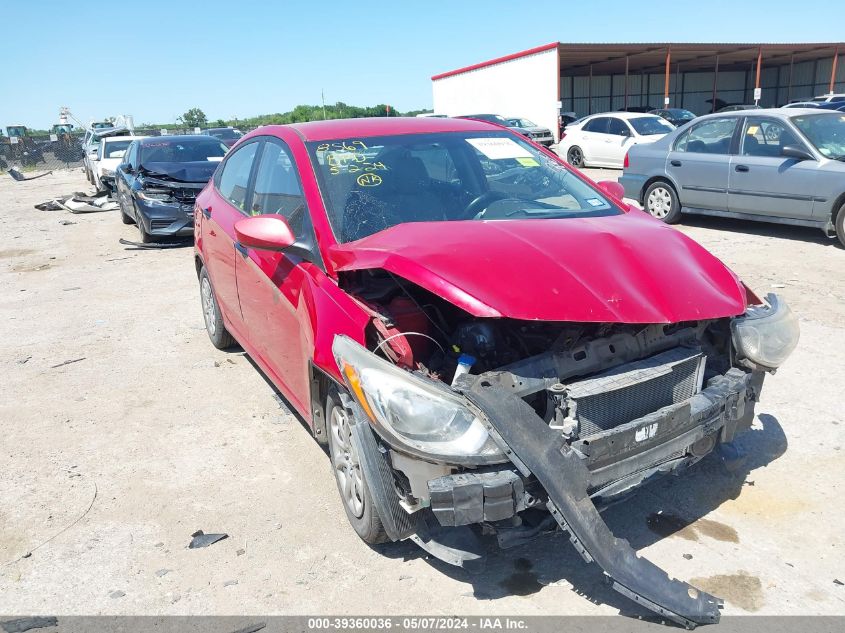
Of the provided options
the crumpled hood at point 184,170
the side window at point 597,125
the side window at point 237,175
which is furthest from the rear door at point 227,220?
the side window at point 597,125

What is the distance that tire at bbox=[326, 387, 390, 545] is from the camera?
2951 mm

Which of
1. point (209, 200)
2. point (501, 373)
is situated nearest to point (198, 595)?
point (501, 373)

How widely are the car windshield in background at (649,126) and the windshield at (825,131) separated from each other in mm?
8882

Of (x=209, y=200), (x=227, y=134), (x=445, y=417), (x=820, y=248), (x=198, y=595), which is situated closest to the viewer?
(x=445, y=417)

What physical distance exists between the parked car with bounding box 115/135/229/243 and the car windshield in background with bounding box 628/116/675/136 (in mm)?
10273

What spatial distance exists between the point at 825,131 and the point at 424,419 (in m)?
8.01

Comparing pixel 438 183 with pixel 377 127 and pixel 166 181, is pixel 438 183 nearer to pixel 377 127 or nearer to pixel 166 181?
pixel 377 127

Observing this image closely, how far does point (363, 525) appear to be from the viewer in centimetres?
305

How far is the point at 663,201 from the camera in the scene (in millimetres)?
10039

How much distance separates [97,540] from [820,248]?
8.09m

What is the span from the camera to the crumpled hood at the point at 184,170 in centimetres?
1138

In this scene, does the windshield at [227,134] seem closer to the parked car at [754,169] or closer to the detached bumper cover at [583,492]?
the parked car at [754,169]

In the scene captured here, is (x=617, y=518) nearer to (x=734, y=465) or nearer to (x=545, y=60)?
(x=734, y=465)

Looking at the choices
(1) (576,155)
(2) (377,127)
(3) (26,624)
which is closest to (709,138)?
(2) (377,127)
